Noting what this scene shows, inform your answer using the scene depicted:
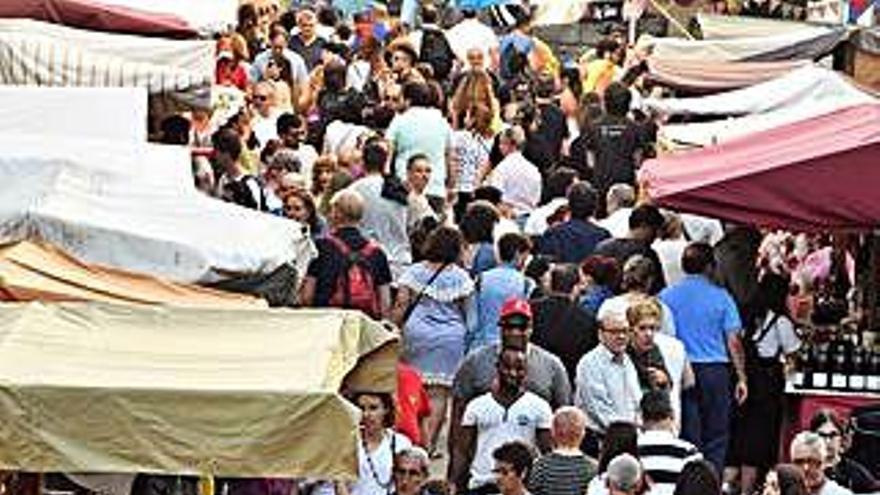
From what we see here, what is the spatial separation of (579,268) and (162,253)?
347 centimetres

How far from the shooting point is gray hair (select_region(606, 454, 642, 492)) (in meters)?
12.7

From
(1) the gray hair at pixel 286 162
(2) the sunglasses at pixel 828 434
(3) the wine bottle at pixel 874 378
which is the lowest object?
(3) the wine bottle at pixel 874 378

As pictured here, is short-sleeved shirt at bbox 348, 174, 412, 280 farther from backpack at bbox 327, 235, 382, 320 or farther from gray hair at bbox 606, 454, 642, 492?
gray hair at bbox 606, 454, 642, 492

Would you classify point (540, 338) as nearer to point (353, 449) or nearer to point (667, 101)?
point (353, 449)

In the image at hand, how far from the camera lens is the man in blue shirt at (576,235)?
59.5 ft

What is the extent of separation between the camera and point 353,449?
10703 millimetres

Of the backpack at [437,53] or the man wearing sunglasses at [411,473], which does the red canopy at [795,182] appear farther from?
the backpack at [437,53]

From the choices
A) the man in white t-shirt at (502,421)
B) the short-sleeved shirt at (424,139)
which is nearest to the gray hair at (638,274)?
the man in white t-shirt at (502,421)

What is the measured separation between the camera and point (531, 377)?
14.8 meters

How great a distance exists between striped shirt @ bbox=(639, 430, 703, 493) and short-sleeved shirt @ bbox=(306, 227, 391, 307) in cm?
331

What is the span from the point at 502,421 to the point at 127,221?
81.1 inches

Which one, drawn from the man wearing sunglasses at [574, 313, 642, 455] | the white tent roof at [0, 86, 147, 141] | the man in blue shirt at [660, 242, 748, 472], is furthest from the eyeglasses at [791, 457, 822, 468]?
the white tent roof at [0, 86, 147, 141]

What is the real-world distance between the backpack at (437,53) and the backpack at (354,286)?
915 centimetres

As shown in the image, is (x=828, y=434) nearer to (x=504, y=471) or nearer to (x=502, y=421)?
(x=502, y=421)
